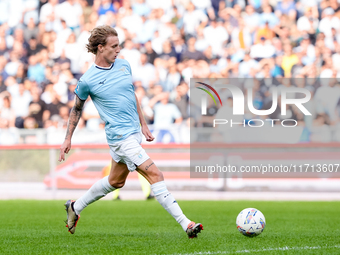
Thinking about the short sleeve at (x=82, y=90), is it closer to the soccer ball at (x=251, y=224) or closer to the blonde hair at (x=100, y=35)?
the blonde hair at (x=100, y=35)

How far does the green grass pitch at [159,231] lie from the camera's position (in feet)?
17.3

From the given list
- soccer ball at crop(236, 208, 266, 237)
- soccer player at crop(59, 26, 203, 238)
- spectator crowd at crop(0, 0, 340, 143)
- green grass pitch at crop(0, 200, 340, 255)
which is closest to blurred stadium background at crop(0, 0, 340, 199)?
spectator crowd at crop(0, 0, 340, 143)

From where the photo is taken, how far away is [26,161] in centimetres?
1416

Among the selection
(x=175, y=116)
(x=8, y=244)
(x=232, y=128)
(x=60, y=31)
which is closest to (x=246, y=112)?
(x=232, y=128)

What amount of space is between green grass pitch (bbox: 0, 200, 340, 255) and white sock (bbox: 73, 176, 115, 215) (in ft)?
1.15

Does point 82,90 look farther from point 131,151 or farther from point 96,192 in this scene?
point 96,192

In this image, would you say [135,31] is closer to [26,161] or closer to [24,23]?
[24,23]

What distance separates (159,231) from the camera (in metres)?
6.91

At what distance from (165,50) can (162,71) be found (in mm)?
871

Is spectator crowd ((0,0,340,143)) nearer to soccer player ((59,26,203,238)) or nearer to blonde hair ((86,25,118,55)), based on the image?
soccer player ((59,26,203,238))

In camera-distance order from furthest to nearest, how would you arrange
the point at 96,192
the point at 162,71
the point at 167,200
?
1. the point at 162,71
2. the point at 96,192
3. the point at 167,200

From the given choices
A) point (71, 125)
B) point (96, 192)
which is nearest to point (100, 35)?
point (71, 125)

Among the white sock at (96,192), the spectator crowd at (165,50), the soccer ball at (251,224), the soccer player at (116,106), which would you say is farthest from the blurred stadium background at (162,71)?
the soccer player at (116,106)

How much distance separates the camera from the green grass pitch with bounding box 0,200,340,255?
5.27 meters
